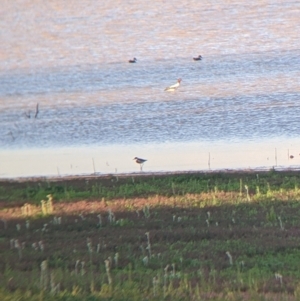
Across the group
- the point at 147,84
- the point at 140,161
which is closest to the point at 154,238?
the point at 140,161

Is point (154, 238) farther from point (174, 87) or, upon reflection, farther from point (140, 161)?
point (174, 87)

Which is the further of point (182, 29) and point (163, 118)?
point (182, 29)

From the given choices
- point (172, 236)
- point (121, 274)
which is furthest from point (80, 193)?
point (121, 274)

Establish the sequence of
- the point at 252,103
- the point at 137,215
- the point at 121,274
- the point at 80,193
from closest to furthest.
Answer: the point at 121,274 < the point at 137,215 < the point at 80,193 < the point at 252,103

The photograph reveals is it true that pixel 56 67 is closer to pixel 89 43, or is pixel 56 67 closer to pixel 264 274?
pixel 89 43

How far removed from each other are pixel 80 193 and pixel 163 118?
10207 millimetres

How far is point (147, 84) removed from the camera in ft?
106

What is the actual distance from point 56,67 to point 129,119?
10010mm

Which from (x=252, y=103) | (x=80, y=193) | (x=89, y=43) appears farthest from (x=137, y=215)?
(x=89, y=43)

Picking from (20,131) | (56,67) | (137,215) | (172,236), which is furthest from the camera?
(56,67)

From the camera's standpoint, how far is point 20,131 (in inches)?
1033

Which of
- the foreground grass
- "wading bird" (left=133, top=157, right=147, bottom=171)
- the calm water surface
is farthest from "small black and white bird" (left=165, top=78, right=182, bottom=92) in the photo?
the foreground grass

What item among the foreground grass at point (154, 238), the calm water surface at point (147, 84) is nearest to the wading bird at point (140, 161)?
the calm water surface at point (147, 84)

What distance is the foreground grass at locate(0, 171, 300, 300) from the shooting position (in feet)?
28.3
